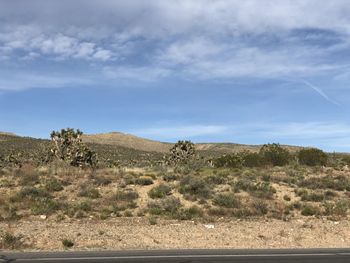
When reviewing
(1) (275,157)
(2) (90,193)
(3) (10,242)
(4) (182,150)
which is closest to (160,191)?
(2) (90,193)

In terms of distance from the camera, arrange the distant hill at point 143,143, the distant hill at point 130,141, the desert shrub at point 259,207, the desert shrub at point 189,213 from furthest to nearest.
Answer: the distant hill at point 143,143 < the distant hill at point 130,141 < the desert shrub at point 259,207 < the desert shrub at point 189,213

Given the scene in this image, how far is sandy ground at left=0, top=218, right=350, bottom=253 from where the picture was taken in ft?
62.3

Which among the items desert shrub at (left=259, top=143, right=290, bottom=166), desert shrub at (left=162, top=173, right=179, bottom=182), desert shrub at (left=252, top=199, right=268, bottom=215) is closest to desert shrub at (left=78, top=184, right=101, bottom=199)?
desert shrub at (left=162, top=173, right=179, bottom=182)

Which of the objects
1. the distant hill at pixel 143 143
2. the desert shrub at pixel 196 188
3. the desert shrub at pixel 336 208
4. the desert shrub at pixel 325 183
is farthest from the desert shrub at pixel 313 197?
the distant hill at pixel 143 143

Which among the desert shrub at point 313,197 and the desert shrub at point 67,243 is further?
the desert shrub at point 313,197

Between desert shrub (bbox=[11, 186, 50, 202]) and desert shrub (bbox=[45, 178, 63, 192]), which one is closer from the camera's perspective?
desert shrub (bbox=[11, 186, 50, 202])

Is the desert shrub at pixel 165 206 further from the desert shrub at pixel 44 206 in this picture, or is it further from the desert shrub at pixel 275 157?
the desert shrub at pixel 275 157

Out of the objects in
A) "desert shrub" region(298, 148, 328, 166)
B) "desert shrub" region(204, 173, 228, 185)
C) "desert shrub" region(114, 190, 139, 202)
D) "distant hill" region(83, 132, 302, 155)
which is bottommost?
"desert shrub" region(114, 190, 139, 202)

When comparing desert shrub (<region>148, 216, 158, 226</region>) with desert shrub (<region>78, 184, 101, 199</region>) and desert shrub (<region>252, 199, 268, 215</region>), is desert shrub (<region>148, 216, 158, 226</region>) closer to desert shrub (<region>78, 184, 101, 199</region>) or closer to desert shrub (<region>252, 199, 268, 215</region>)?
desert shrub (<region>78, 184, 101, 199</region>)

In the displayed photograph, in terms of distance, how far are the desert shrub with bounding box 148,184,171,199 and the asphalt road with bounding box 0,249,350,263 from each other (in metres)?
11.4

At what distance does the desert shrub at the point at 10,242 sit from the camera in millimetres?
17242

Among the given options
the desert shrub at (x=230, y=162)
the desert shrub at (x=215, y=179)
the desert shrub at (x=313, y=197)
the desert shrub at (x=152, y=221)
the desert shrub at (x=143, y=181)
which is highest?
the desert shrub at (x=230, y=162)

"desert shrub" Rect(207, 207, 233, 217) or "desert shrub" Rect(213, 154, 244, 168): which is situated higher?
"desert shrub" Rect(213, 154, 244, 168)

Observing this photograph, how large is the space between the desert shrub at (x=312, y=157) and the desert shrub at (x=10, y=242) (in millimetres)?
31790
